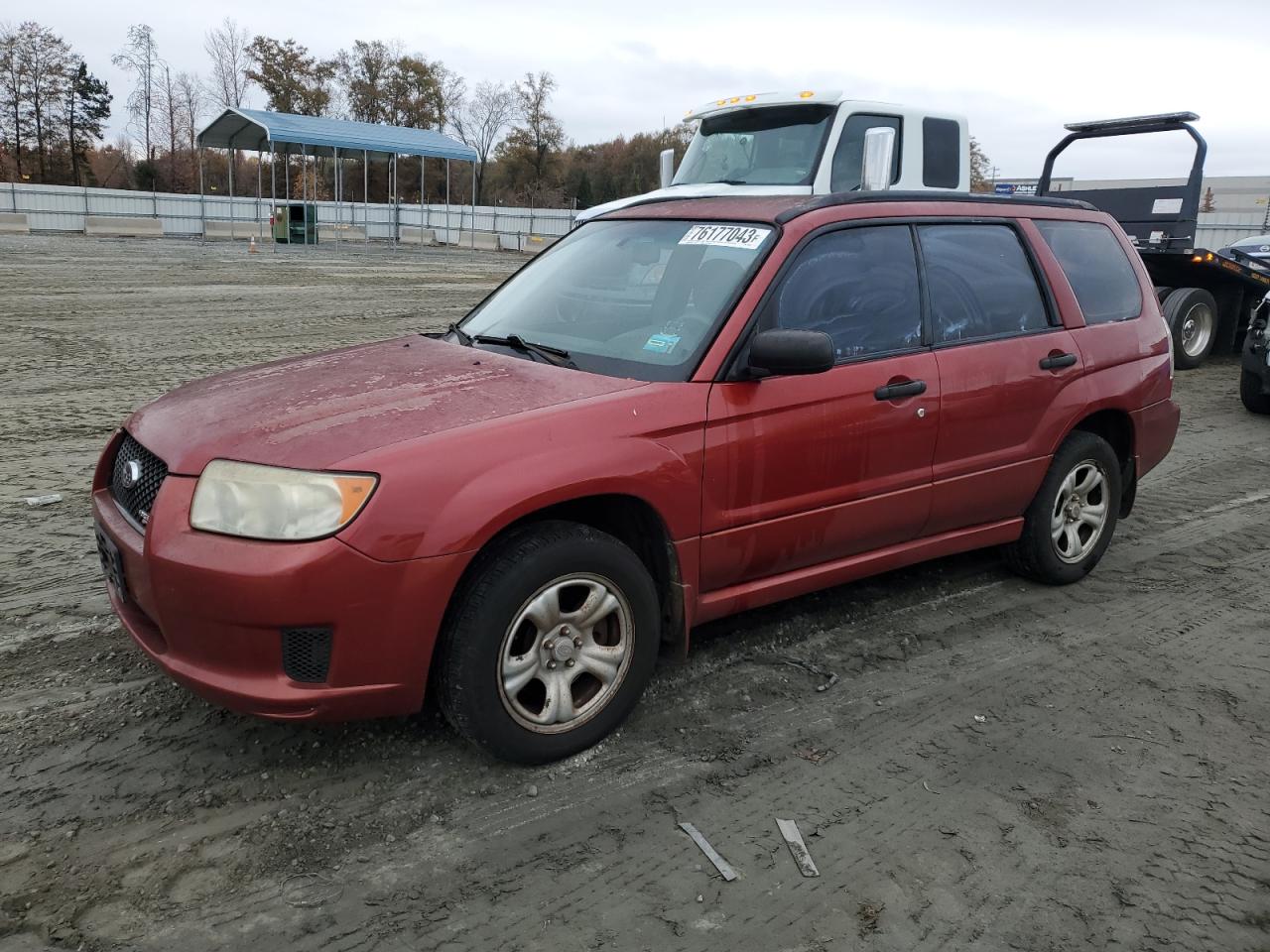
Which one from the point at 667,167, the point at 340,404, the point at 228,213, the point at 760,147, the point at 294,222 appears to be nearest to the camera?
the point at 340,404

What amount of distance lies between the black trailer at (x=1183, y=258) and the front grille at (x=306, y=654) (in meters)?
11.4

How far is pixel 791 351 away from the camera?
3.37m

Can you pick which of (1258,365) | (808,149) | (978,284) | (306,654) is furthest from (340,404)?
(1258,365)

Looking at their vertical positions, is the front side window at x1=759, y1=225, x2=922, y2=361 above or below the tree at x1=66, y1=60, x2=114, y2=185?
below

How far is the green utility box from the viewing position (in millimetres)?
31094

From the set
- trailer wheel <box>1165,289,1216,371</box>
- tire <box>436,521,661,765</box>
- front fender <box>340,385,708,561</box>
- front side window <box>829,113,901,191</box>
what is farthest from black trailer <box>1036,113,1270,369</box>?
tire <box>436,521,661,765</box>

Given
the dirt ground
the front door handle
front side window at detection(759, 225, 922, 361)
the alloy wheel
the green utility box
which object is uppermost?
the green utility box

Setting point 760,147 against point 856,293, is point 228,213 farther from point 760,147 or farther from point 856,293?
point 856,293

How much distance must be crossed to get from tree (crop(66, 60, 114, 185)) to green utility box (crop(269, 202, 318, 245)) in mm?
28183

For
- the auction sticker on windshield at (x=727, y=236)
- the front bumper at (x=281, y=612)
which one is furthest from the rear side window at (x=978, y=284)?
the front bumper at (x=281, y=612)

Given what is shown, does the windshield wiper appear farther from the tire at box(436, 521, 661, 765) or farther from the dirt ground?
the dirt ground

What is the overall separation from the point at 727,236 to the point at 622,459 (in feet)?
3.87

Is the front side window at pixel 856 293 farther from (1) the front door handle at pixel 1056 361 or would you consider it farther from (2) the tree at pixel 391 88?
(2) the tree at pixel 391 88

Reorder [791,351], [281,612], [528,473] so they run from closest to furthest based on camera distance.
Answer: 1. [281,612]
2. [528,473]
3. [791,351]
